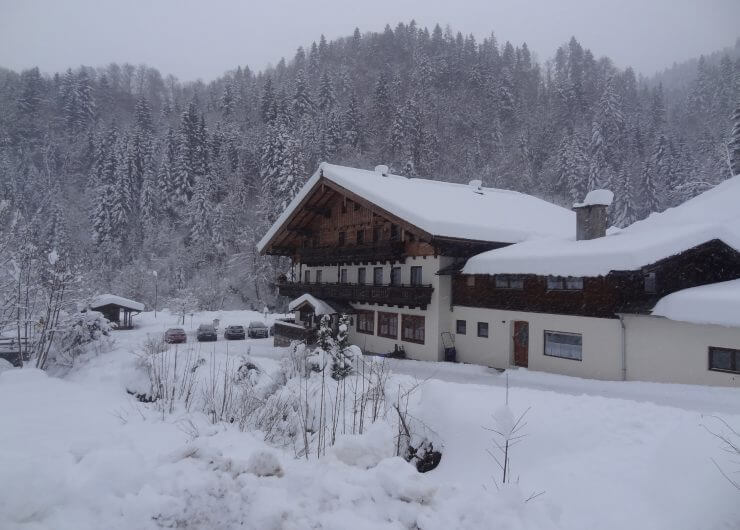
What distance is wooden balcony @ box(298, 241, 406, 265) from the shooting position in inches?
888

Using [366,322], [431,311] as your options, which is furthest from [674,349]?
[366,322]

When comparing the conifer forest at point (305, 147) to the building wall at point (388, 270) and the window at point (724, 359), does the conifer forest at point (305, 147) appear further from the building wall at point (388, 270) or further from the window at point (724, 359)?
the window at point (724, 359)

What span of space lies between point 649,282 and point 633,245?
1.38 meters

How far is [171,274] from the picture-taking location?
5956 centimetres

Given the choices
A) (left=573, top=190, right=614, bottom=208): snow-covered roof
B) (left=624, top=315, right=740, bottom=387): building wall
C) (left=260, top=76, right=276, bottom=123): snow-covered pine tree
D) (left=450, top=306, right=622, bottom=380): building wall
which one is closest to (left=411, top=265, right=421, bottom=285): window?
(left=450, top=306, right=622, bottom=380): building wall

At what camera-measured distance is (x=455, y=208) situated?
77.2 feet

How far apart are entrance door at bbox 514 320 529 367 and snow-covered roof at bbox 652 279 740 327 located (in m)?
5.43

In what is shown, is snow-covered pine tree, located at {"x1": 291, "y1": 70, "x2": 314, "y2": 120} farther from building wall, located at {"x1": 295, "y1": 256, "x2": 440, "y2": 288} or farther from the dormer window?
the dormer window

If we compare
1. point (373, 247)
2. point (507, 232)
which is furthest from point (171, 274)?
point (507, 232)

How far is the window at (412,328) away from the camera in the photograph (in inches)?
888

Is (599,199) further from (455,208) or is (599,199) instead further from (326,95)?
(326,95)

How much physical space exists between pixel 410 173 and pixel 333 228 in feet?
102

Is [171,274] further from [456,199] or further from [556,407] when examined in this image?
[556,407]

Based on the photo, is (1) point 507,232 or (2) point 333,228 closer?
(1) point 507,232
